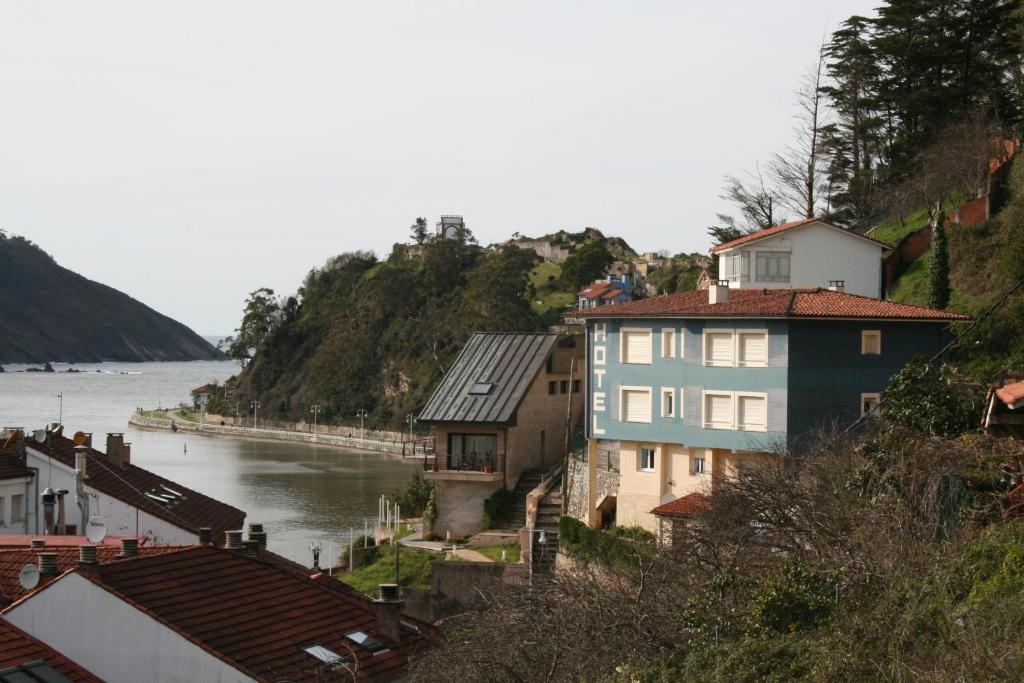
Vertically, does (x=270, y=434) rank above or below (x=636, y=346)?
below

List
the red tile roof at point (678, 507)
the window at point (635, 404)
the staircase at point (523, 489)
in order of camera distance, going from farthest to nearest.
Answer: the staircase at point (523, 489) < the window at point (635, 404) < the red tile roof at point (678, 507)

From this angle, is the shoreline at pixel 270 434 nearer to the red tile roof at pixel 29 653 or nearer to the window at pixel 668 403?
the window at pixel 668 403

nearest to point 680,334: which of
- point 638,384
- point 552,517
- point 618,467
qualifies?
point 638,384

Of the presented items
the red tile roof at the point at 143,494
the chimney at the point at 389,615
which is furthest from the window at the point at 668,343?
the chimney at the point at 389,615

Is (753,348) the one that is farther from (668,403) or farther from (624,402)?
(624,402)

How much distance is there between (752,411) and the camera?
31.6 meters

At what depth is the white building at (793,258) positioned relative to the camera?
124ft

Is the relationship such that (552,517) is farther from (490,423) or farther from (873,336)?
(873,336)

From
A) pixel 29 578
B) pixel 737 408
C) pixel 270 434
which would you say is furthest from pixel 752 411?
pixel 270 434

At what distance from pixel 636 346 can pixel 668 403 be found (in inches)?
70.3

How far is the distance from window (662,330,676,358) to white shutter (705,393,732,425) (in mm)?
1684

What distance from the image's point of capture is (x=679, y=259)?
125875 mm

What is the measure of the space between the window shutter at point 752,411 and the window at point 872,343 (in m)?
2.59

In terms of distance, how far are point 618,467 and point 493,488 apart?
6613 mm
